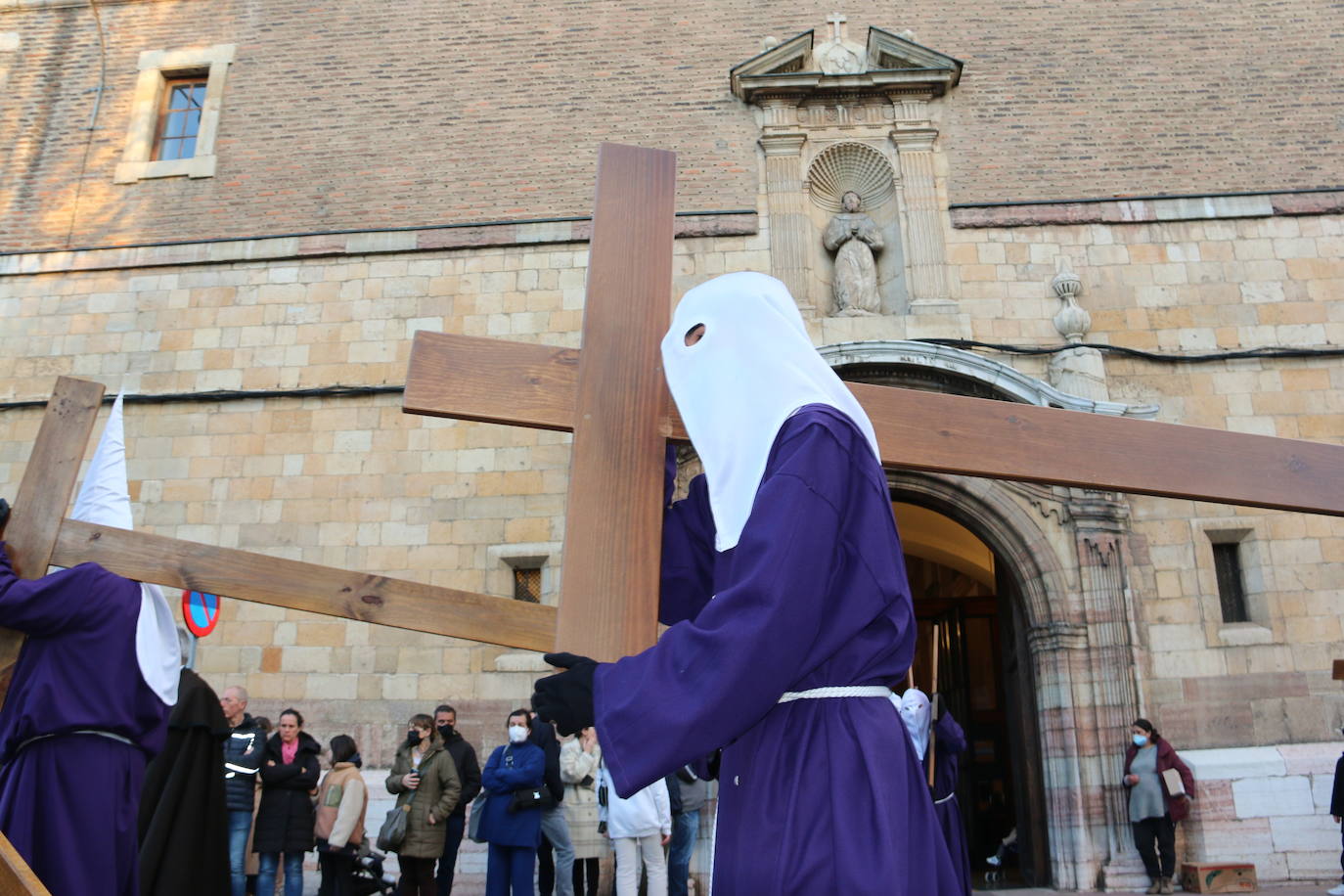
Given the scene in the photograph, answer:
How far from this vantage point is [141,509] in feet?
34.5

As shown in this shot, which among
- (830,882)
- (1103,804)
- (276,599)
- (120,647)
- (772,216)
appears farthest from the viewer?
(772,216)

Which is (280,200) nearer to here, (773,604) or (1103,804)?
(1103,804)

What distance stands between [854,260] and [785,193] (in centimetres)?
97

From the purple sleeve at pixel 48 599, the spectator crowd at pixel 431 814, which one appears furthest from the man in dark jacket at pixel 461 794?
the purple sleeve at pixel 48 599

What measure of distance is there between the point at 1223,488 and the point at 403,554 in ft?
28.0

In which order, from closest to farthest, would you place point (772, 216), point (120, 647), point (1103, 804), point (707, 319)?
point (707, 319), point (120, 647), point (1103, 804), point (772, 216)

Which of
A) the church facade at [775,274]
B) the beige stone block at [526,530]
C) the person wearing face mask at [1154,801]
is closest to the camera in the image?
the person wearing face mask at [1154,801]

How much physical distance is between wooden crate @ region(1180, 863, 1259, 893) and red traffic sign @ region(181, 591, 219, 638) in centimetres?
799

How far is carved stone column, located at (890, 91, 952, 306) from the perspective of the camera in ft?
34.3

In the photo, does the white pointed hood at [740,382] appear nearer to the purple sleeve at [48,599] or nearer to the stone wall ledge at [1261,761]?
the purple sleeve at [48,599]

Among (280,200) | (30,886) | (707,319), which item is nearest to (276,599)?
(30,886)

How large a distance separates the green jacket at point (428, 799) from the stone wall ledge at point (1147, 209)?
6692 millimetres

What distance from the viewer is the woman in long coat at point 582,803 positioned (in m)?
8.10

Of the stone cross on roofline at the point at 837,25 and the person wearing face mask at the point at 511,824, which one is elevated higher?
the stone cross on roofline at the point at 837,25
